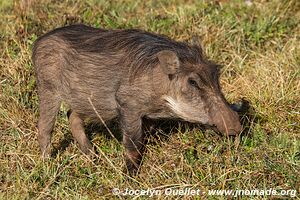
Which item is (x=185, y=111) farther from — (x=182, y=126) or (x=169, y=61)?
(x=182, y=126)

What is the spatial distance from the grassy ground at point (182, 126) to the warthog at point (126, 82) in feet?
0.81

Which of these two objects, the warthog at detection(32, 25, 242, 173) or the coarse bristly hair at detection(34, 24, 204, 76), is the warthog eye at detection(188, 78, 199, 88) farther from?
the coarse bristly hair at detection(34, 24, 204, 76)

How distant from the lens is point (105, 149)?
5223 millimetres

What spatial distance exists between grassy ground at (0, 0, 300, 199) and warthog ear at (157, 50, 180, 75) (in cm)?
61

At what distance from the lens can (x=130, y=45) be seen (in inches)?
195

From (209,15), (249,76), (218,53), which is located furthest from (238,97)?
(209,15)

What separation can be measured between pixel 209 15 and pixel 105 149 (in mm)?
2373

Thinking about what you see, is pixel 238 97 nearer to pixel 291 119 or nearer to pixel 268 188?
pixel 291 119

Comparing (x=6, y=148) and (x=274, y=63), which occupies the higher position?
(x=274, y=63)

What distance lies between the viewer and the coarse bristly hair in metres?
4.71

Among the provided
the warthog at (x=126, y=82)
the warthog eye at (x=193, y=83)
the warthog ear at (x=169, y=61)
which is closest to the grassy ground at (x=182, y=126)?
the warthog at (x=126, y=82)

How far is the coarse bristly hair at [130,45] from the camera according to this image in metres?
4.71

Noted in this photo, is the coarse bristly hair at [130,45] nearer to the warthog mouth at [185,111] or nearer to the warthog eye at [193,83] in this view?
the warthog eye at [193,83]

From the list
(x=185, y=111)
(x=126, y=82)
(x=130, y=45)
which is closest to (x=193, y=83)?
(x=185, y=111)
